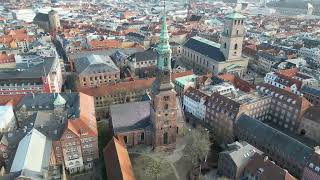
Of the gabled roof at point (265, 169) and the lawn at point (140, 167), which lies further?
the lawn at point (140, 167)

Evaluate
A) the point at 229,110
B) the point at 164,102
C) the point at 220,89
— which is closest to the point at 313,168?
the point at 229,110

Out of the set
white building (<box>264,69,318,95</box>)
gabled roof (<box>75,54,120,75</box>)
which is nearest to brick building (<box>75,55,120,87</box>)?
gabled roof (<box>75,54,120,75</box>)

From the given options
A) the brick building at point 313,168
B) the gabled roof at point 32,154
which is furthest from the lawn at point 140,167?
the brick building at point 313,168

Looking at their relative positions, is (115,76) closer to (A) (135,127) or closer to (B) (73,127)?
(A) (135,127)

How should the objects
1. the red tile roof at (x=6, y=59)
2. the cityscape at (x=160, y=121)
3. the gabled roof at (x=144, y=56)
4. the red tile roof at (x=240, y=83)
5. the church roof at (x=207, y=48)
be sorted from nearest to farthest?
the cityscape at (x=160, y=121) → the red tile roof at (x=240, y=83) → the red tile roof at (x=6, y=59) → the gabled roof at (x=144, y=56) → the church roof at (x=207, y=48)

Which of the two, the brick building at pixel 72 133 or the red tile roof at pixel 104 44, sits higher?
the red tile roof at pixel 104 44

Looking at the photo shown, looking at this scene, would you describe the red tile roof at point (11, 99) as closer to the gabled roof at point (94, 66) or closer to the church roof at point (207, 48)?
the gabled roof at point (94, 66)

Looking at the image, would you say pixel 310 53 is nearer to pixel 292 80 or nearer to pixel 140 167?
pixel 292 80

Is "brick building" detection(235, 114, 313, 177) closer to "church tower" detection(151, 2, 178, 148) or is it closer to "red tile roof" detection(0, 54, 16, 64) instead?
"church tower" detection(151, 2, 178, 148)
